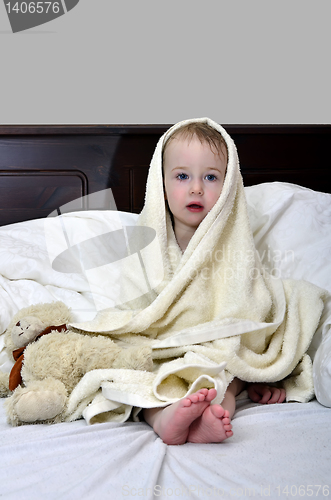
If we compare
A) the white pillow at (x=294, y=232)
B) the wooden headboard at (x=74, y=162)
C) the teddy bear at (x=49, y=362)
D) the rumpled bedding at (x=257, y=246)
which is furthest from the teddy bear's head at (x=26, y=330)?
the wooden headboard at (x=74, y=162)

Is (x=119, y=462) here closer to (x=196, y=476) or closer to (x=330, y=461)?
(x=196, y=476)

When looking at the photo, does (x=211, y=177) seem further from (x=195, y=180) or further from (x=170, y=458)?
(x=170, y=458)

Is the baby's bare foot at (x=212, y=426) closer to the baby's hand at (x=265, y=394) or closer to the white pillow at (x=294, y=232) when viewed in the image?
the baby's hand at (x=265, y=394)

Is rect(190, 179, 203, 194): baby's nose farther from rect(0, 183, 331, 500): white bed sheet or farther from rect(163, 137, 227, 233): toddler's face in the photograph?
rect(0, 183, 331, 500): white bed sheet

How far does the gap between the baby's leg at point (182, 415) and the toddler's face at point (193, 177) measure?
607 millimetres

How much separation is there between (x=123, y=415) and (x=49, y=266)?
0.67 m

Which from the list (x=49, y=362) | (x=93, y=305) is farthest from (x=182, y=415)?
(x=93, y=305)

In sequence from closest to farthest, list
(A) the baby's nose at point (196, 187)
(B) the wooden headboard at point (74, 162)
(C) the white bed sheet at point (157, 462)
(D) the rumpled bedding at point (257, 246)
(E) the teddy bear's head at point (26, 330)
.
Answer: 1. (C) the white bed sheet at point (157, 462)
2. (E) the teddy bear's head at point (26, 330)
3. (A) the baby's nose at point (196, 187)
4. (D) the rumpled bedding at point (257, 246)
5. (B) the wooden headboard at point (74, 162)

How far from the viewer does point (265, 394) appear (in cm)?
120

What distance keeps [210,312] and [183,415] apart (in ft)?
1.50

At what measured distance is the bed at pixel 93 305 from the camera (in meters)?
0.75

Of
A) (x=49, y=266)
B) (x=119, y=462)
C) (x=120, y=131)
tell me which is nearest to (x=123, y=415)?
(x=119, y=462)

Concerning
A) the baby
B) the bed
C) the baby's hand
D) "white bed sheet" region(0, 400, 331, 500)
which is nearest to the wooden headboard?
the bed

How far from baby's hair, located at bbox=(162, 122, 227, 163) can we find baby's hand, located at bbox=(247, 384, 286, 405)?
2.08ft
